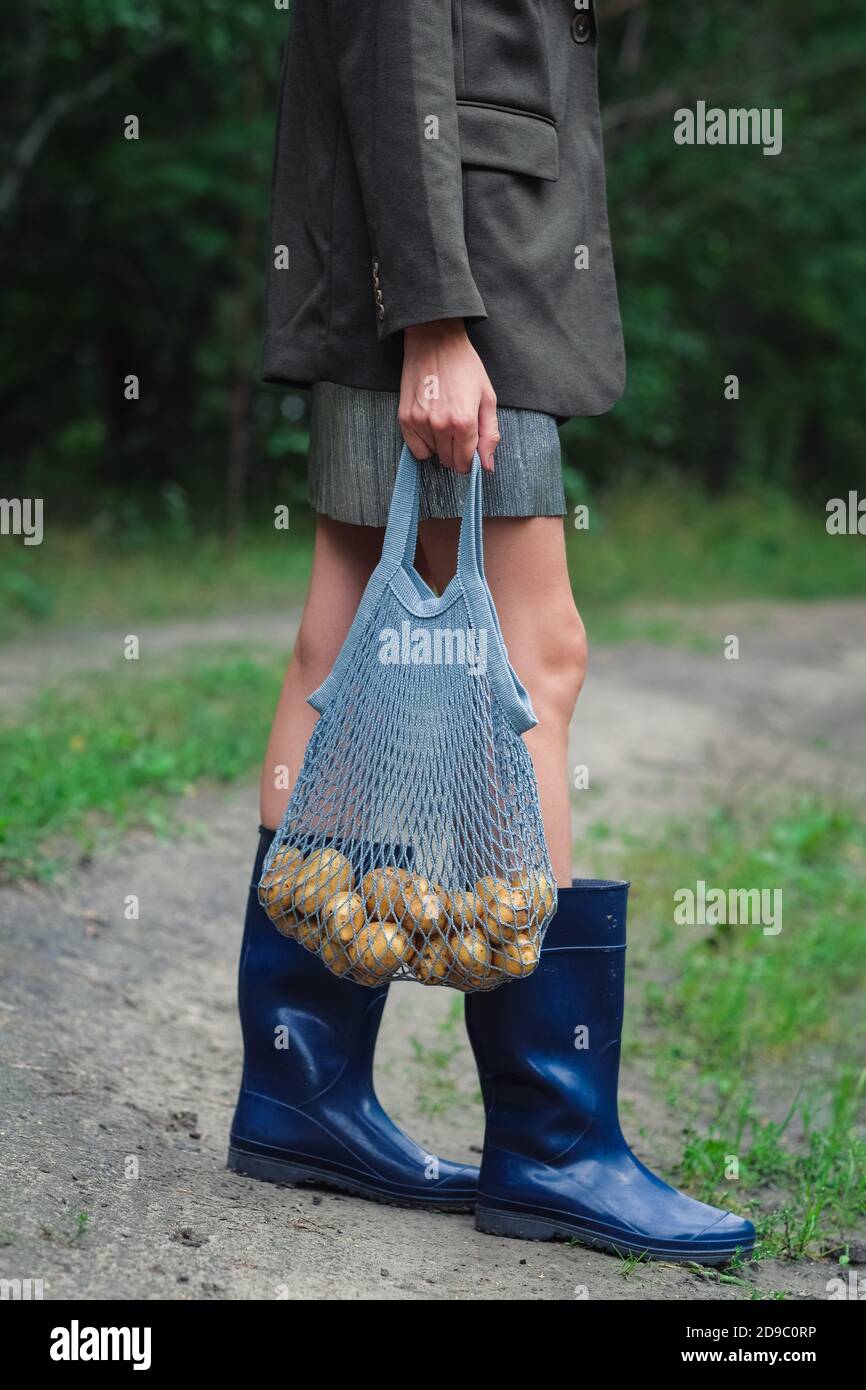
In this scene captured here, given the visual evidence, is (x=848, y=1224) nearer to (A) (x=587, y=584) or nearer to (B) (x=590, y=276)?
(B) (x=590, y=276)

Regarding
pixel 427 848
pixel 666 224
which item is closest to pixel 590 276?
pixel 427 848

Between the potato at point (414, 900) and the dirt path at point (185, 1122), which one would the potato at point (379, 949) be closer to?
the potato at point (414, 900)

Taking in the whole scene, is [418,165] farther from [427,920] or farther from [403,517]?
[427,920]

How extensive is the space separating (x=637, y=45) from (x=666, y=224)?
1719mm

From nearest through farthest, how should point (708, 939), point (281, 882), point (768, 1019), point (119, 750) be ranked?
point (281, 882) → point (768, 1019) → point (708, 939) → point (119, 750)

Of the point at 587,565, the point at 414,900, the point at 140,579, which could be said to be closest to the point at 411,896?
the point at 414,900

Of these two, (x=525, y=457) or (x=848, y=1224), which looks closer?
(x=525, y=457)

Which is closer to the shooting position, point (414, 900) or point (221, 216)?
point (414, 900)

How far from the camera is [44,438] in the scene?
12445 millimetres

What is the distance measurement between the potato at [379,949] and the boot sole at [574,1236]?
43 cm

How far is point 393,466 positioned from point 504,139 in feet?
1.32

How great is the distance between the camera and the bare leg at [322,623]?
6.45ft

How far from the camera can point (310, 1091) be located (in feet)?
6.59

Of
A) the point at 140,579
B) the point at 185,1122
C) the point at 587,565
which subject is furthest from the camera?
the point at 587,565
